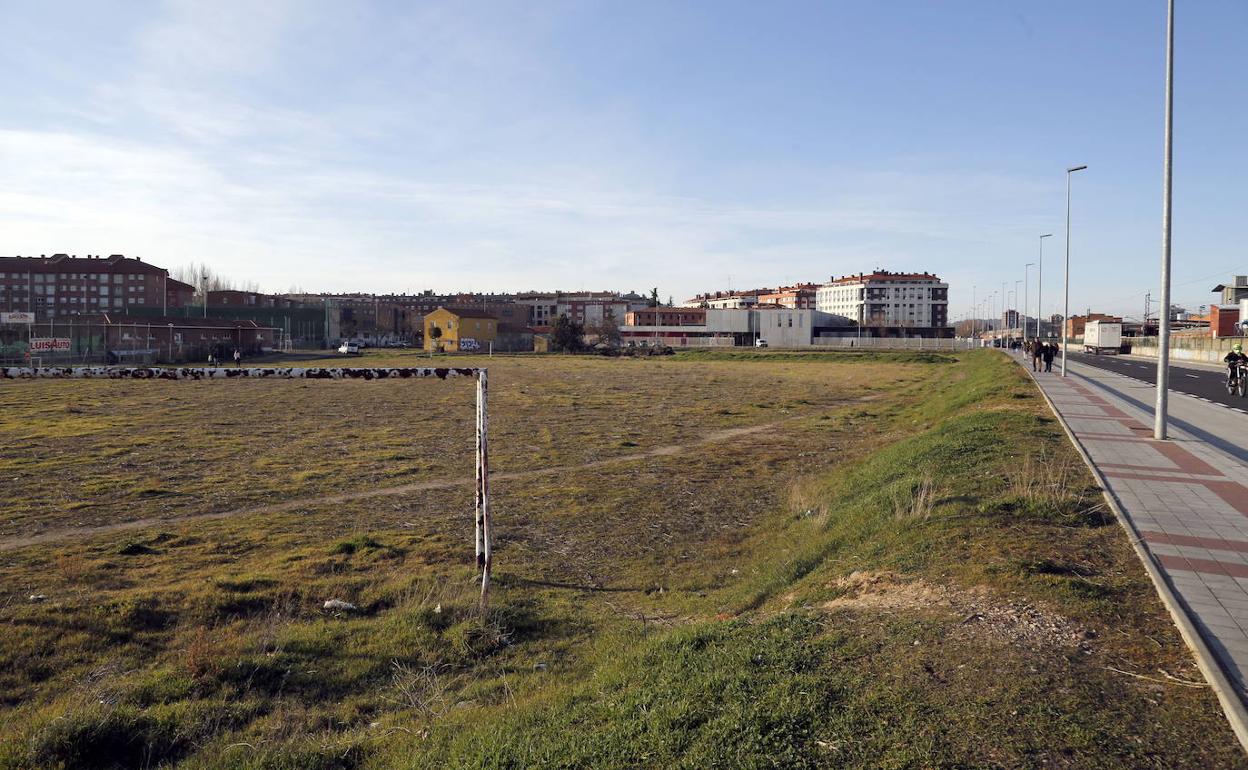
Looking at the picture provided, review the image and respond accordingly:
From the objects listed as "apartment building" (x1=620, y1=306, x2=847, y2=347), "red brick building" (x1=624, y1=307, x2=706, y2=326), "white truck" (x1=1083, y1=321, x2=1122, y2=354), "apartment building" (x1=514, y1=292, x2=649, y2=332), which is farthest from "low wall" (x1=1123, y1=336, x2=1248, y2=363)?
"apartment building" (x1=514, y1=292, x2=649, y2=332)

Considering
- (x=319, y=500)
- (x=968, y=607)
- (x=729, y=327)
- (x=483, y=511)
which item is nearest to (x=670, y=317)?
(x=729, y=327)

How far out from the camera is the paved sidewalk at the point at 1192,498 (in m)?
6.08

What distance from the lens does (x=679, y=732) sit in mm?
4672

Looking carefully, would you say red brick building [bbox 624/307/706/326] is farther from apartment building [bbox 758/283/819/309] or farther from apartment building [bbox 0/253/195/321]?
apartment building [bbox 0/253/195/321]

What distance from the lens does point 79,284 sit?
382 feet

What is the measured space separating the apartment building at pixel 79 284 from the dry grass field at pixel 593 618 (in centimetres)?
11600

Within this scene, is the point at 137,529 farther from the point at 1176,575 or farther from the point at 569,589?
the point at 1176,575

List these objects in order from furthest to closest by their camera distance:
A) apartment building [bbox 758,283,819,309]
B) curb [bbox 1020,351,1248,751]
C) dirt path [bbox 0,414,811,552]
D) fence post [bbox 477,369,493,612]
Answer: apartment building [bbox 758,283,819,309]
dirt path [bbox 0,414,811,552]
fence post [bbox 477,369,493,612]
curb [bbox 1020,351,1248,751]

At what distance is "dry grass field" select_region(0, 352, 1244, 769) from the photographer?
467 cm

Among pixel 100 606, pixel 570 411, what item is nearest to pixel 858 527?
pixel 100 606

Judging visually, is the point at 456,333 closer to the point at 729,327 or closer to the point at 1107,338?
the point at 729,327

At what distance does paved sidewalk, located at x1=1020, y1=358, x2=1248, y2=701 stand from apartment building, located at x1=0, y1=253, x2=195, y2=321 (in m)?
120

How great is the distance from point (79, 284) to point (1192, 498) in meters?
138

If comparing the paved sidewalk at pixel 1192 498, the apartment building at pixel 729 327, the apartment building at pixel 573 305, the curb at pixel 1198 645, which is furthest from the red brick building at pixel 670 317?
the curb at pixel 1198 645
